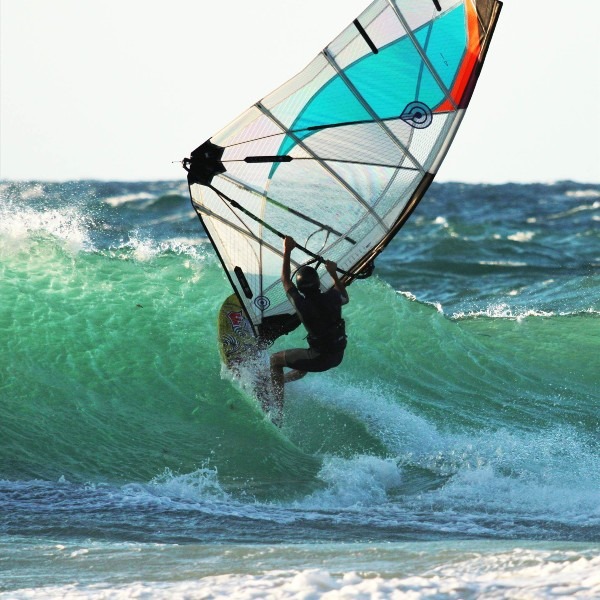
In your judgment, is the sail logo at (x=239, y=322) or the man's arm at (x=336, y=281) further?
the sail logo at (x=239, y=322)

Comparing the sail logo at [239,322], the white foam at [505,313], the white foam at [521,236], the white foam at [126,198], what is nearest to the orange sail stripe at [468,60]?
the sail logo at [239,322]

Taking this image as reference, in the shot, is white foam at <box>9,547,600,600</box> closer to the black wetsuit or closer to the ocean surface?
the ocean surface

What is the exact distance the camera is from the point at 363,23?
8000 millimetres

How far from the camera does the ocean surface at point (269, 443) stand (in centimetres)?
482

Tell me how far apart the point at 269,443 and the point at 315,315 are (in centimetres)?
128

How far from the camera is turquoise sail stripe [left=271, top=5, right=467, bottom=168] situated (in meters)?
8.13

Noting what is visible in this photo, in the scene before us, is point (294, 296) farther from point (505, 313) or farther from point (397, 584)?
point (505, 313)

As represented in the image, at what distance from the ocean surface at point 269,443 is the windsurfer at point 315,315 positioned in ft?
2.54

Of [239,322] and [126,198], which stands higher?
[126,198]

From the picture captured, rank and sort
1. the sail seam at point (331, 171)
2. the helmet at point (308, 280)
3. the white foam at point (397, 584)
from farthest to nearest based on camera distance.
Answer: the sail seam at point (331, 171) → the helmet at point (308, 280) → the white foam at point (397, 584)

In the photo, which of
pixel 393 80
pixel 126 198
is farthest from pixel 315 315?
pixel 126 198

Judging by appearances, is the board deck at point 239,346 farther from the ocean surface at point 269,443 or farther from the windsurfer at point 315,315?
the windsurfer at point 315,315

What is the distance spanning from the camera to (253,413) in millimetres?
8484

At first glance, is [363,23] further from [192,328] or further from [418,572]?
[418,572]
